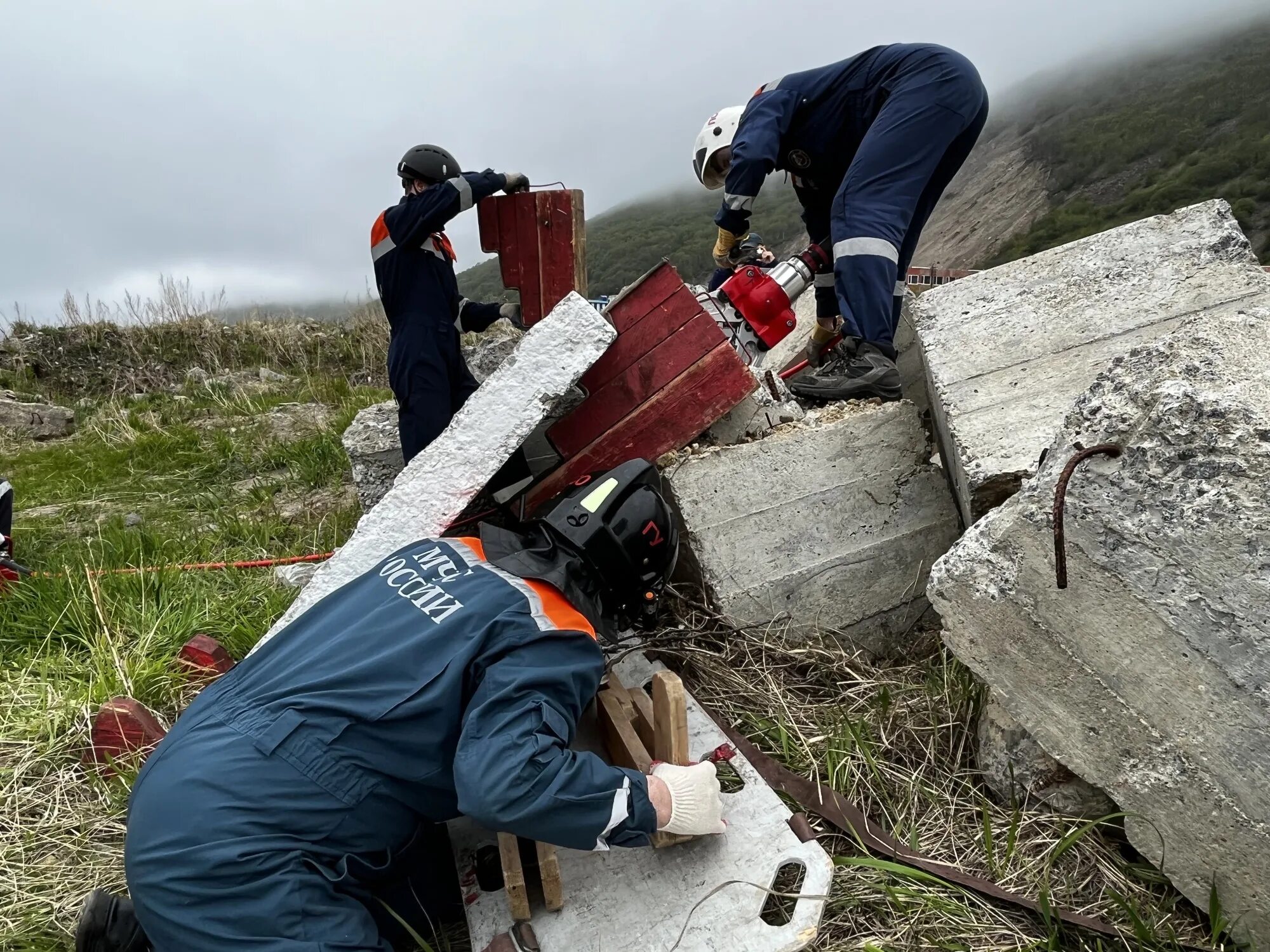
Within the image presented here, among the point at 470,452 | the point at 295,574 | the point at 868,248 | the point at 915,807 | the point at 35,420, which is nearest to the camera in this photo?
the point at 915,807

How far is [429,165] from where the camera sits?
3.83 m

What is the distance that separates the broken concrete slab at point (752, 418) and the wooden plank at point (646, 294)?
0.40 meters

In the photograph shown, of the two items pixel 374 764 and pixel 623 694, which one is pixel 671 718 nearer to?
pixel 623 694

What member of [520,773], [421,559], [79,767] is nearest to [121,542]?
[79,767]

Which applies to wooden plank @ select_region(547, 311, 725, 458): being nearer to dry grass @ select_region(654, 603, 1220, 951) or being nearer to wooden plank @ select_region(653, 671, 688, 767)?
dry grass @ select_region(654, 603, 1220, 951)

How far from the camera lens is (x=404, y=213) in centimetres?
371

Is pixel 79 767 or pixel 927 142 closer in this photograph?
pixel 79 767

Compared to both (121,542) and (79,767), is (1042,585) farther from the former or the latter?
(121,542)

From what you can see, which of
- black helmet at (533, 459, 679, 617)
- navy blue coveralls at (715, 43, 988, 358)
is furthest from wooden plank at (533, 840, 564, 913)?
navy blue coveralls at (715, 43, 988, 358)

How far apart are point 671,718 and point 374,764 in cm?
70

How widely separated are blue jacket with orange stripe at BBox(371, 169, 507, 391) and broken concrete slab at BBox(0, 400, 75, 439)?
6.34m

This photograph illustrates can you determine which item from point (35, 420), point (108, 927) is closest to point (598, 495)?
point (108, 927)

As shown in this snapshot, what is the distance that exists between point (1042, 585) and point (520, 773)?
3.73ft

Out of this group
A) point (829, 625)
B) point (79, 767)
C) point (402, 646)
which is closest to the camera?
point (402, 646)
